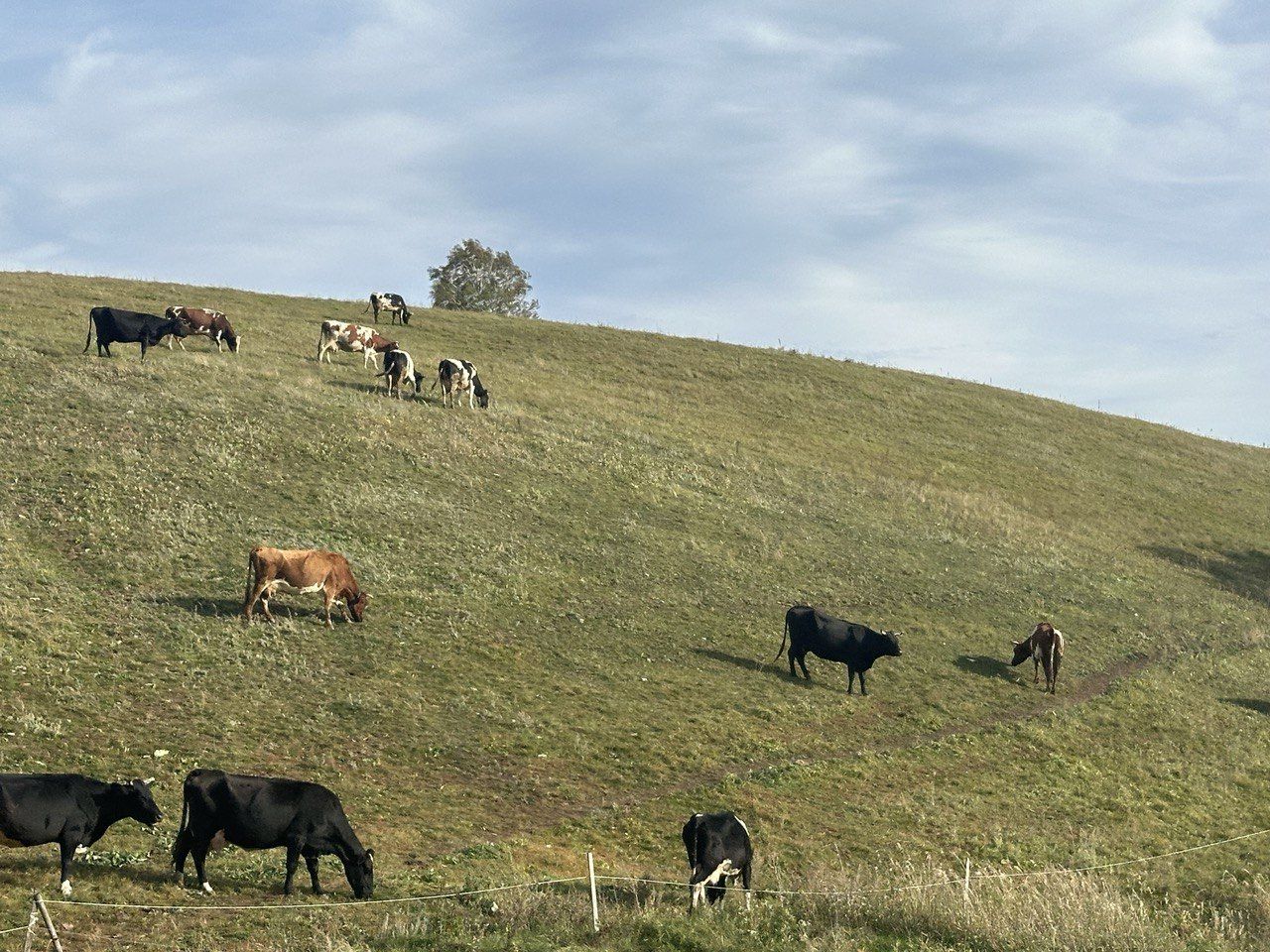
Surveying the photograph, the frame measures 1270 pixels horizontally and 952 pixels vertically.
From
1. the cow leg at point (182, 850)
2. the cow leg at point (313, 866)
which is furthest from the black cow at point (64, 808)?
the cow leg at point (313, 866)

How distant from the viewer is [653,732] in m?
23.0

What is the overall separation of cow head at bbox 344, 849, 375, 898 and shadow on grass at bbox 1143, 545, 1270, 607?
1710 inches

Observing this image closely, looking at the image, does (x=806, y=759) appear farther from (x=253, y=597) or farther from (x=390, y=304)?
(x=390, y=304)

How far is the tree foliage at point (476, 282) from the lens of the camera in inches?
3920

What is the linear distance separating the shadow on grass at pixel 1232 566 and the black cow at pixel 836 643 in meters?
25.7

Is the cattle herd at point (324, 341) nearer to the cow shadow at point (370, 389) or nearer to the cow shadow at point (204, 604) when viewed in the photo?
the cow shadow at point (370, 389)

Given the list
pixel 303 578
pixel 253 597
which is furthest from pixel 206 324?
pixel 253 597

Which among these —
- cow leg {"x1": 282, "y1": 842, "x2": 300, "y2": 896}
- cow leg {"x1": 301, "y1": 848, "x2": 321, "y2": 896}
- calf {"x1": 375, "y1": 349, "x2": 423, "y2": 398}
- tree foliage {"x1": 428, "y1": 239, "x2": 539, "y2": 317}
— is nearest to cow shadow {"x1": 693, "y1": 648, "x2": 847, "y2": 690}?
cow leg {"x1": 301, "y1": 848, "x2": 321, "y2": 896}

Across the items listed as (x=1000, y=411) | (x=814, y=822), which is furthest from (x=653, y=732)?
(x=1000, y=411)

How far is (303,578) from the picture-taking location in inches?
1003

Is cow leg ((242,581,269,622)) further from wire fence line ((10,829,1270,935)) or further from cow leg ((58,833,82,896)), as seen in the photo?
cow leg ((58,833,82,896))

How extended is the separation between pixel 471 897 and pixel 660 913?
7.90ft

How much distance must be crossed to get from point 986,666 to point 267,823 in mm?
23563

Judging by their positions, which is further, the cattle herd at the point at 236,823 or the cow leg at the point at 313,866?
the cow leg at the point at 313,866
